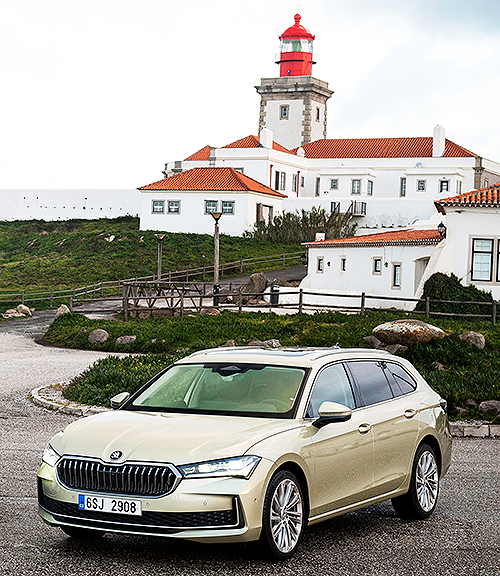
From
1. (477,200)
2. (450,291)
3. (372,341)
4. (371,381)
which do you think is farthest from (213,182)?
(371,381)

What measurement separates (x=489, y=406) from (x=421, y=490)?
6.23 meters

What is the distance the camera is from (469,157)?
73.1 m

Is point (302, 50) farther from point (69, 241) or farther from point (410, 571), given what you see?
point (410, 571)

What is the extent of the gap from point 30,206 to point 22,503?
261 ft

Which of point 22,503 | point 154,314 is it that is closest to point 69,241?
point 154,314

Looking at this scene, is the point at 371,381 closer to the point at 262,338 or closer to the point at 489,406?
the point at 489,406

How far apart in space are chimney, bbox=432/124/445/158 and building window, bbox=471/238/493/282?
4094cm

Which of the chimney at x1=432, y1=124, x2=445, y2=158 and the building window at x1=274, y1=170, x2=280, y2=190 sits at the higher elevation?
the chimney at x1=432, y1=124, x2=445, y2=158

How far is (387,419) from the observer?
294 inches

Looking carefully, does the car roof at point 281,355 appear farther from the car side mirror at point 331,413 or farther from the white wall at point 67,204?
the white wall at point 67,204

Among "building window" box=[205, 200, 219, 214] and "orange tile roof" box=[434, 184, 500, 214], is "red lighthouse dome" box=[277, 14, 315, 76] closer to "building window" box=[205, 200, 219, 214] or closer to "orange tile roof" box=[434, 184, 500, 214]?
"building window" box=[205, 200, 219, 214]

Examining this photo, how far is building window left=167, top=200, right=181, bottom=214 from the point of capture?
223ft

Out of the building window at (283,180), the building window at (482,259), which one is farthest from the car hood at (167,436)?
the building window at (283,180)

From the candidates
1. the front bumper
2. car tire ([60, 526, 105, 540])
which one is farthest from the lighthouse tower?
the front bumper
